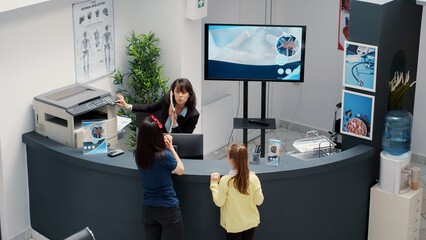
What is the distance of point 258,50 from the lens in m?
6.43

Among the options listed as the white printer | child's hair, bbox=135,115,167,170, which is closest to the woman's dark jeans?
child's hair, bbox=135,115,167,170

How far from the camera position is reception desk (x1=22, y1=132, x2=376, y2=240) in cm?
516

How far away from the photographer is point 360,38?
546cm

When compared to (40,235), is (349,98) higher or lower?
higher

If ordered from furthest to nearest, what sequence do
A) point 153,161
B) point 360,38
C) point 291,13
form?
point 291,13, point 360,38, point 153,161

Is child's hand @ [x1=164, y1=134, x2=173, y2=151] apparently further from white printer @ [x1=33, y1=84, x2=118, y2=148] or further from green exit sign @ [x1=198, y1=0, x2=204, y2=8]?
green exit sign @ [x1=198, y1=0, x2=204, y2=8]

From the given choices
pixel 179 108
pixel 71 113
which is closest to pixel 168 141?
pixel 71 113

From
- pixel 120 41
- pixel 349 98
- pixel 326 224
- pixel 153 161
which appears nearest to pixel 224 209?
pixel 153 161

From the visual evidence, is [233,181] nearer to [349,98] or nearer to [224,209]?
[224,209]


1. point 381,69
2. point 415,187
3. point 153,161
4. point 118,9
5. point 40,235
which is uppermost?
point 118,9

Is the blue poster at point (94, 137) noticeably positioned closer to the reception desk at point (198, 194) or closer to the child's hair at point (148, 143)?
the reception desk at point (198, 194)

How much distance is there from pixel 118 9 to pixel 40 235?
2.35 metres

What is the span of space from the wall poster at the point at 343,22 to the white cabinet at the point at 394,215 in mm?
3048

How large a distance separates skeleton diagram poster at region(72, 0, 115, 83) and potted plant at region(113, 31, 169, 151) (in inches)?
7.3
